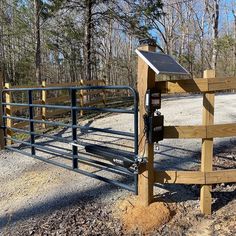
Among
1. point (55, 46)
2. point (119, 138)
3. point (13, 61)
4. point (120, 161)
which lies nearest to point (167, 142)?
point (119, 138)

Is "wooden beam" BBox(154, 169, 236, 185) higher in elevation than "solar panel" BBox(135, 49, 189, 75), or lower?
lower

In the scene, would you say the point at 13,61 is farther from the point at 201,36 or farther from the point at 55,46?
the point at 201,36

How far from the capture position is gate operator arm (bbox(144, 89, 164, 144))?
3.40 m

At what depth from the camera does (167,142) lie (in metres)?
6.50

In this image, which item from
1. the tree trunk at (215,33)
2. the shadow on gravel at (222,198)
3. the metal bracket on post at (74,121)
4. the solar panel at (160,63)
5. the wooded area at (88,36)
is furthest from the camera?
the tree trunk at (215,33)

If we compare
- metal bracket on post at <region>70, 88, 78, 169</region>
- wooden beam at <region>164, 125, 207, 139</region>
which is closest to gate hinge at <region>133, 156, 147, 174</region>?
wooden beam at <region>164, 125, 207, 139</region>

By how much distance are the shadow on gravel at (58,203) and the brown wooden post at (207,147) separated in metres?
1.24

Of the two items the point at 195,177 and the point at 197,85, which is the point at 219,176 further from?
the point at 197,85

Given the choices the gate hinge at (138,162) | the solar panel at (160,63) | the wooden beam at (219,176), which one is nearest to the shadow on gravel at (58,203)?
the gate hinge at (138,162)

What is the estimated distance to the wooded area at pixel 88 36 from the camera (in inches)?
610

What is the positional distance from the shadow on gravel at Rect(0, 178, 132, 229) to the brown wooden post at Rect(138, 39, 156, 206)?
29.1 inches

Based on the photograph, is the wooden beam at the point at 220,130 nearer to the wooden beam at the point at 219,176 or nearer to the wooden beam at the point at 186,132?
the wooden beam at the point at 186,132

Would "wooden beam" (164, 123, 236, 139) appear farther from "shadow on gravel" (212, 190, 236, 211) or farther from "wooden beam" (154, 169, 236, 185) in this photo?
"shadow on gravel" (212, 190, 236, 211)

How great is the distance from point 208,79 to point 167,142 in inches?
128
